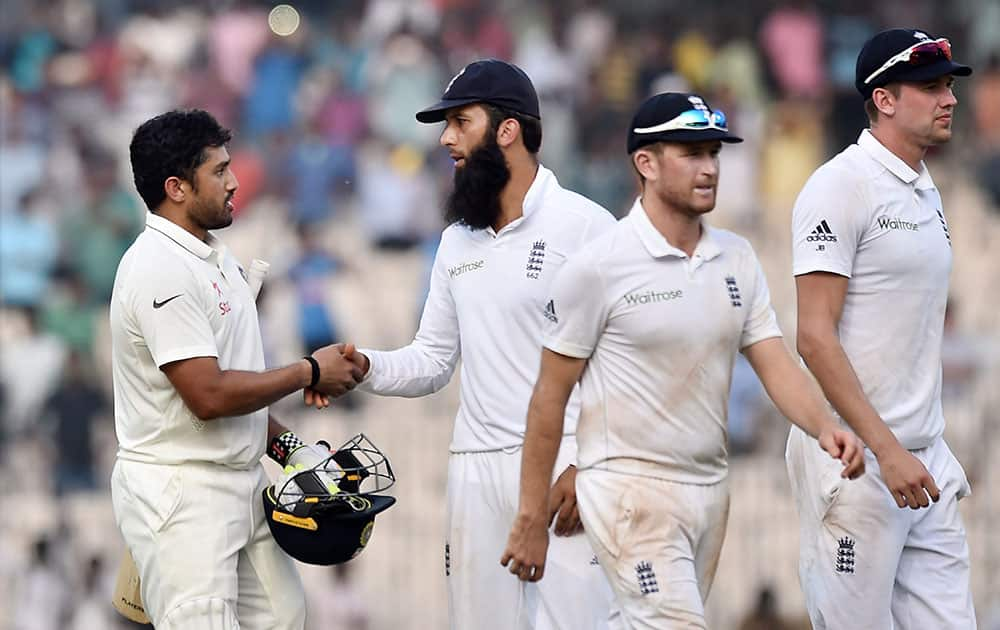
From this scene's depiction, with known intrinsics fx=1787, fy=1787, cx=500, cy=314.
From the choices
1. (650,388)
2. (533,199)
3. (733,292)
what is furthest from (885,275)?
(533,199)

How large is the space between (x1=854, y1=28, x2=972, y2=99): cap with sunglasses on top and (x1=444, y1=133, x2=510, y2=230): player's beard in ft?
4.48

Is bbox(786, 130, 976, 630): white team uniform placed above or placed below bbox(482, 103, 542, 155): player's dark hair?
below

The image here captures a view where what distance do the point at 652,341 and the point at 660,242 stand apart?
0.32m

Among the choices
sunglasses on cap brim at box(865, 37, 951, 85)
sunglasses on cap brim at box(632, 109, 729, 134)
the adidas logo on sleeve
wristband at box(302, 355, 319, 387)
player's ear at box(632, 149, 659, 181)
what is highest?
sunglasses on cap brim at box(865, 37, 951, 85)

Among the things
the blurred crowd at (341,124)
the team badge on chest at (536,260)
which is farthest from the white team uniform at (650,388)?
the blurred crowd at (341,124)

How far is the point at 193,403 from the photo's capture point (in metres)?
5.82

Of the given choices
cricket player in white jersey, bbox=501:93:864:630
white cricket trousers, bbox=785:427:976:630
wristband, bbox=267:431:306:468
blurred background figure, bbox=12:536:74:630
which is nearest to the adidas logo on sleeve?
cricket player in white jersey, bbox=501:93:864:630

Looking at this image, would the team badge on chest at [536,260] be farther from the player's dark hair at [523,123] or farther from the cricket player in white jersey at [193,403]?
the cricket player in white jersey at [193,403]

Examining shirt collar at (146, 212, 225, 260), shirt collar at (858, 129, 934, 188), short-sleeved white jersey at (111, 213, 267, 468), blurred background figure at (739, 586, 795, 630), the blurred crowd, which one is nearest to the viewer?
short-sleeved white jersey at (111, 213, 267, 468)

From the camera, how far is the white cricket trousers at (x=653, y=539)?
5.52m

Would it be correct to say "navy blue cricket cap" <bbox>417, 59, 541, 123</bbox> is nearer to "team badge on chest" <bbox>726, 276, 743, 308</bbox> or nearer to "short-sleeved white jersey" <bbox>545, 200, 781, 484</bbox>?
"short-sleeved white jersey" <bbox>545, 200, 781, 484</bbox>

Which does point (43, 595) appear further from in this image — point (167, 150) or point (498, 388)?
point (167, 150)

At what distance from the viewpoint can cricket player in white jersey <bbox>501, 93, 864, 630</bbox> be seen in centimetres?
559

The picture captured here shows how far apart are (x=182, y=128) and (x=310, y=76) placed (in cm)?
1010
